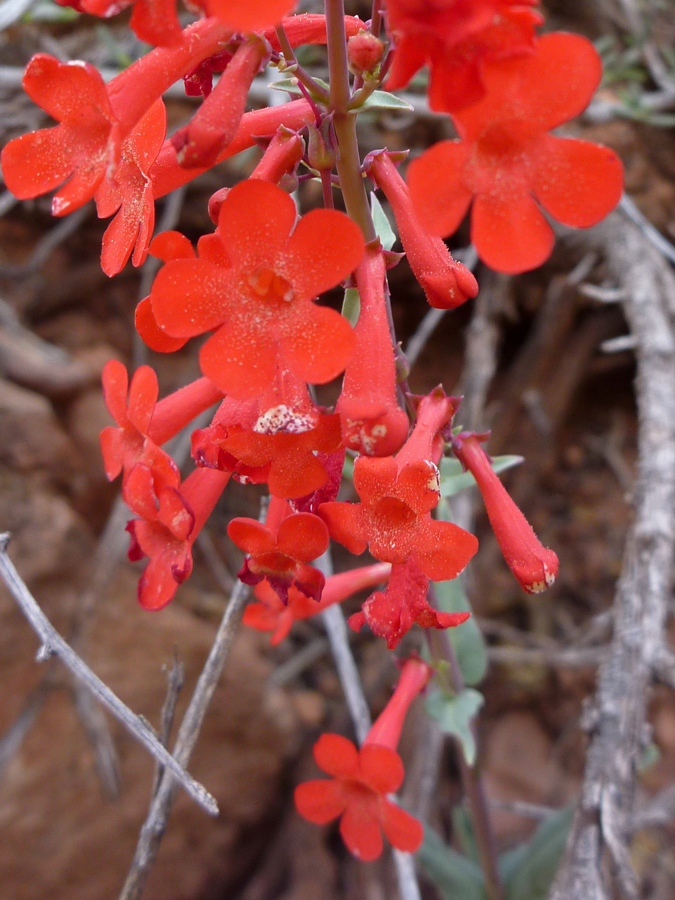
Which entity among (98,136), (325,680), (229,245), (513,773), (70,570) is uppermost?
(98,136)

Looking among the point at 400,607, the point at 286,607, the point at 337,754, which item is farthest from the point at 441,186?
the point at 337,754

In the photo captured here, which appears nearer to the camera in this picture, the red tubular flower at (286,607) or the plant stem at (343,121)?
the plant stem at (343,121)

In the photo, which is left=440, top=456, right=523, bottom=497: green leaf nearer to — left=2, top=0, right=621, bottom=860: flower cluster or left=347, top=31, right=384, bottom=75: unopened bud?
left=2, top=0, right=621, bottom=860: flower cluster

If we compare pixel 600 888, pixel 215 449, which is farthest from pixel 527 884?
pixel 215 449

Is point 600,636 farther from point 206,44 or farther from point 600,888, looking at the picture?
point 206,44

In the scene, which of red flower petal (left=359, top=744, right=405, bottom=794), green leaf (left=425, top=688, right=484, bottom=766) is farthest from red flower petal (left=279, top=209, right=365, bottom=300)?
green leaf (left=425, top=688, right=484, bottom=766)

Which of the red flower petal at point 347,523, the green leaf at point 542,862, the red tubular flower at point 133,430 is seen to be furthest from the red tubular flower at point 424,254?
the green leaf at point 542,862

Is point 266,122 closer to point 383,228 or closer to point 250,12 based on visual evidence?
point 383,228

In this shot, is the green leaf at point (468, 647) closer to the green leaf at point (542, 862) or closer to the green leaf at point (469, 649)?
the green leaf at point (469, 649)
